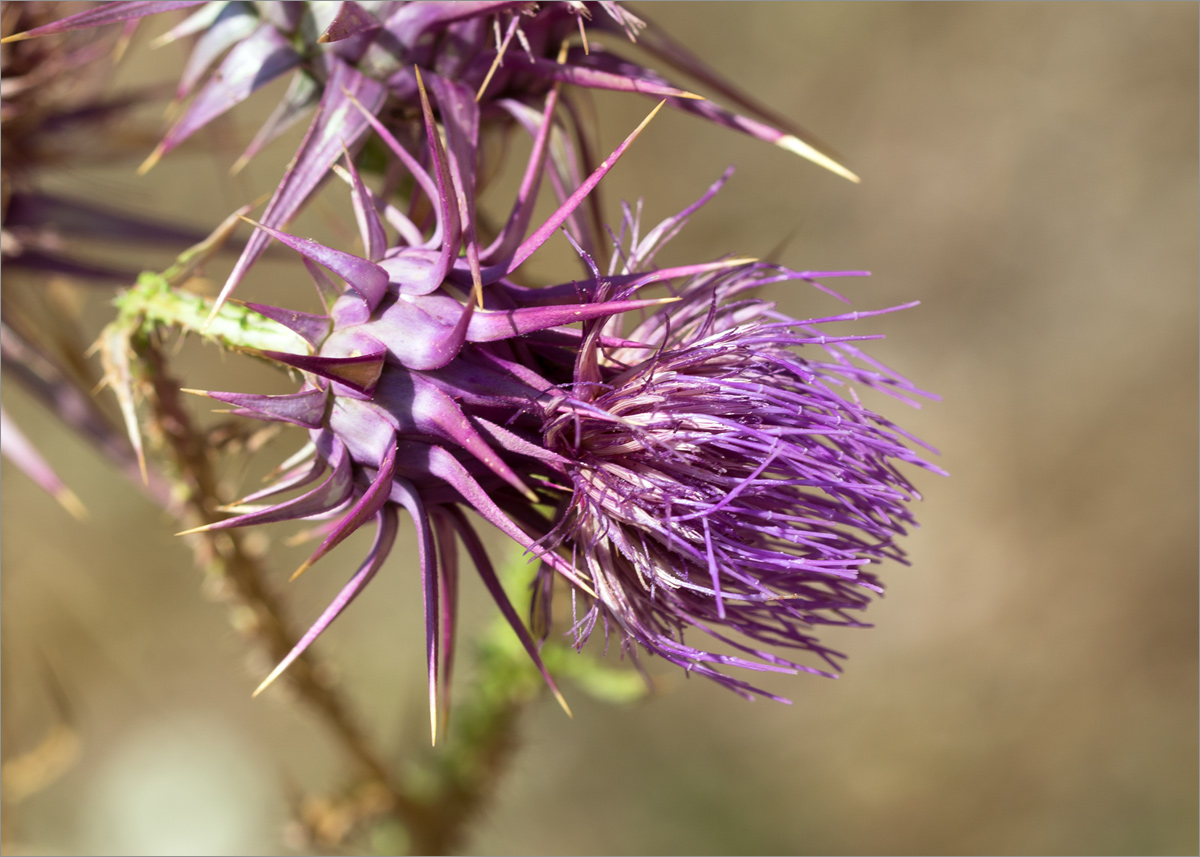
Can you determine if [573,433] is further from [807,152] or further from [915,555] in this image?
[915,555]

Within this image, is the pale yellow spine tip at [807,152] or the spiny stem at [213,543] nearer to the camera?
the pale yellow spine tip at [807,152]

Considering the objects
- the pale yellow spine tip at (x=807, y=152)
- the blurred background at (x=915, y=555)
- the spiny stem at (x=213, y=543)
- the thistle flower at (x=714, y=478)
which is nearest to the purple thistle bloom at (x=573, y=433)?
the thistle flower at (x=714, y=478)

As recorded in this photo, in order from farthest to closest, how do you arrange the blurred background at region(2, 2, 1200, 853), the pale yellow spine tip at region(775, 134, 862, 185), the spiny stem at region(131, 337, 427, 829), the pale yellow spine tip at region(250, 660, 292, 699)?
the blurred background at region(2, 2, 1200, 853) → the spiny stem at region(131, 337, 427, 829) → the pale yellow spine tip at region(775, 134, 862, 185) → the pale yellow spine tip at region(250, 660, 292, 699)

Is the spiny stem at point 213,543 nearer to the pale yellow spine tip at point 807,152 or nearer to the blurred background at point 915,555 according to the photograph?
the pale yellow spine tip at point 807,152

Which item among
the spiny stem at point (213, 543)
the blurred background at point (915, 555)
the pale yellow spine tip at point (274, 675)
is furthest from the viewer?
the blurred background at point (915, 555)

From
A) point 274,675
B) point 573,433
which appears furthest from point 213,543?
point 573,433

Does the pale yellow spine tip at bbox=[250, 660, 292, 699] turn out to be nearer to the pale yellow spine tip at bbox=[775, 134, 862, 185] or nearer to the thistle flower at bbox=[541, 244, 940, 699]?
the thistle flower at bbox=[541, 244, 940, 699]

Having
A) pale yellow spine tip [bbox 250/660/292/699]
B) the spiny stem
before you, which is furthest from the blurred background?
pale yellow spine tip [bbox 250/660/292/699]
